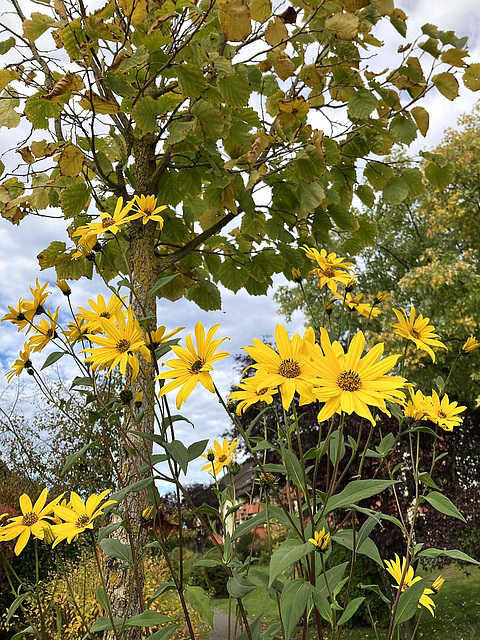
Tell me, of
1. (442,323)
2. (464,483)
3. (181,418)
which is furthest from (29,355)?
(442,323)

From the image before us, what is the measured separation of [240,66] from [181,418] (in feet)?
5.54

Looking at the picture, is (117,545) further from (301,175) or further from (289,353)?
(301,175)

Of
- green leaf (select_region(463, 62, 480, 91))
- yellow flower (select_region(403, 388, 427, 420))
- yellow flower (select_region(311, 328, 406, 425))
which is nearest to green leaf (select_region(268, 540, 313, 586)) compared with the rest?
yellow flower (select_region(311, 328, 406, 425))

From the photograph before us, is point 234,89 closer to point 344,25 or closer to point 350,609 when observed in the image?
point 344,25

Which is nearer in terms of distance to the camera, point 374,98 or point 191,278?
point 374,98

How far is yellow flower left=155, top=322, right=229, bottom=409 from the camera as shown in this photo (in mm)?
990

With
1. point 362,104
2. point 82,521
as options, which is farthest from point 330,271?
point 362,104

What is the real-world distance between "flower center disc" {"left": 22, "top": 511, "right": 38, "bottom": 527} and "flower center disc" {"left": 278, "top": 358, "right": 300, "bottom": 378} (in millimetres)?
891

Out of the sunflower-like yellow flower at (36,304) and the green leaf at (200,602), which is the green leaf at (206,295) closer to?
the sunflower-like yellow flower at (36,304)

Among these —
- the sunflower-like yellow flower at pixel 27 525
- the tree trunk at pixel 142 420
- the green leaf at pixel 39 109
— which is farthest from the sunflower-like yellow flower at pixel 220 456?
the green leaf at pixel 39 109

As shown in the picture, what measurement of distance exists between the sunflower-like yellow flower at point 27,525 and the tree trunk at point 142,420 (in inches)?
8.5

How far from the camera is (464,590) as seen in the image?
7.71 metres

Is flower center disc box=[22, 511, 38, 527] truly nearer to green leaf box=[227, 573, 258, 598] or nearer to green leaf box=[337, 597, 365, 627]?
green leaf box=[227, 573, 258, 598]

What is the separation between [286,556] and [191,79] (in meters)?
1.90
